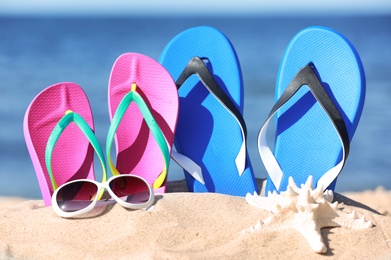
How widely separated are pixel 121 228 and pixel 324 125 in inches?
36.3

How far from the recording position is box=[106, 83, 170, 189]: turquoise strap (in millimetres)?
2488

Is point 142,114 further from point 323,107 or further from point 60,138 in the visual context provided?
point 323,107

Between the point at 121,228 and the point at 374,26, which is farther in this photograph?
the point at 374,26

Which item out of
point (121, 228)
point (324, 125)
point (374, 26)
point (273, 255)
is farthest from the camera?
point (374, 26)

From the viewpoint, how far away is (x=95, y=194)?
2.35 metres

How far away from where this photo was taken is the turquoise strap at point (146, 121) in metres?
2.49

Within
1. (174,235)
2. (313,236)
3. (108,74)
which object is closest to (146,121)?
(174,235)

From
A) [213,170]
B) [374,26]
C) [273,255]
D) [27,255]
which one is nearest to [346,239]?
[273,255]

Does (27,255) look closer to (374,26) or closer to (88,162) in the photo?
(88,162)

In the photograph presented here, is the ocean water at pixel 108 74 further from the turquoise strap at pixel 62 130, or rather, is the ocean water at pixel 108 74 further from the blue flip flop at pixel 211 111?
the turquoise strap at pixel 62 130

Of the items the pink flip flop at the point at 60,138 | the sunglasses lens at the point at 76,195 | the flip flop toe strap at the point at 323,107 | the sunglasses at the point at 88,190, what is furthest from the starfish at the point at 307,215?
the pink flip flop at the point at 60,138

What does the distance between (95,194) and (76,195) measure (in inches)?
2.6

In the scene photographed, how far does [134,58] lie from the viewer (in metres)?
2.70

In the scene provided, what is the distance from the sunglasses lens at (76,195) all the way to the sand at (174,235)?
0.05m
